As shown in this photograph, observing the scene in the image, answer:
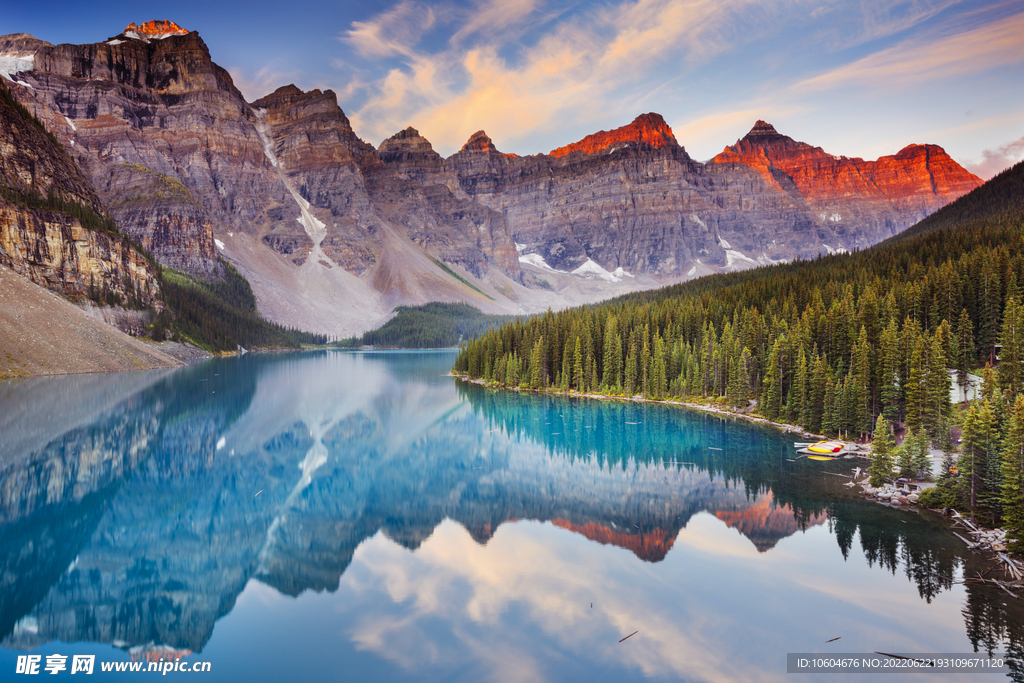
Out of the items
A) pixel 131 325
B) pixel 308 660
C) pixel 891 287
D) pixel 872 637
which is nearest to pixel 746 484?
pixel 872 637

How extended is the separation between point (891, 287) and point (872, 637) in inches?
2167

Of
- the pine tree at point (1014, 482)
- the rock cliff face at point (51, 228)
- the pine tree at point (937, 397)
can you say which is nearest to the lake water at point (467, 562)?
the pine tree at point (1014, 482)

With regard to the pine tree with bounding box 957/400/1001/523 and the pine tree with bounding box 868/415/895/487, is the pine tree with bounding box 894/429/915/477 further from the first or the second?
the pine tree with bounding box 957/400/1001/523

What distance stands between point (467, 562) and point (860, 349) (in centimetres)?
3732

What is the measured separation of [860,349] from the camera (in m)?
45.4

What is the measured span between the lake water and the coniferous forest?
4.92m

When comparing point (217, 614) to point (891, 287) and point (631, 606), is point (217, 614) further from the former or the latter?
point (891, 287)

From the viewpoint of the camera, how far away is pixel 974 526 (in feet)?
79.1

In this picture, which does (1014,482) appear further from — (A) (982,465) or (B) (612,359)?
(B) (612,359)

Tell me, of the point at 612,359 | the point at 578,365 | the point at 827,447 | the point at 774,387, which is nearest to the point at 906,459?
the point at 827,447

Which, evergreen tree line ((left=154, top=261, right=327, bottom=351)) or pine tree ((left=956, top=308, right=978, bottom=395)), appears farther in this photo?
evergreen tree line ((left=154, top=261, right=327, bottom=351))

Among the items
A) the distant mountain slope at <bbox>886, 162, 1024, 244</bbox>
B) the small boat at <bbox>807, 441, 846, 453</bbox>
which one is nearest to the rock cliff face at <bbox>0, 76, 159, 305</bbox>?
the small boat at <bbox>807, 441, 846, 453</bbox>

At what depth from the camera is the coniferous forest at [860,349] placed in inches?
1217

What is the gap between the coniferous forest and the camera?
101ft
